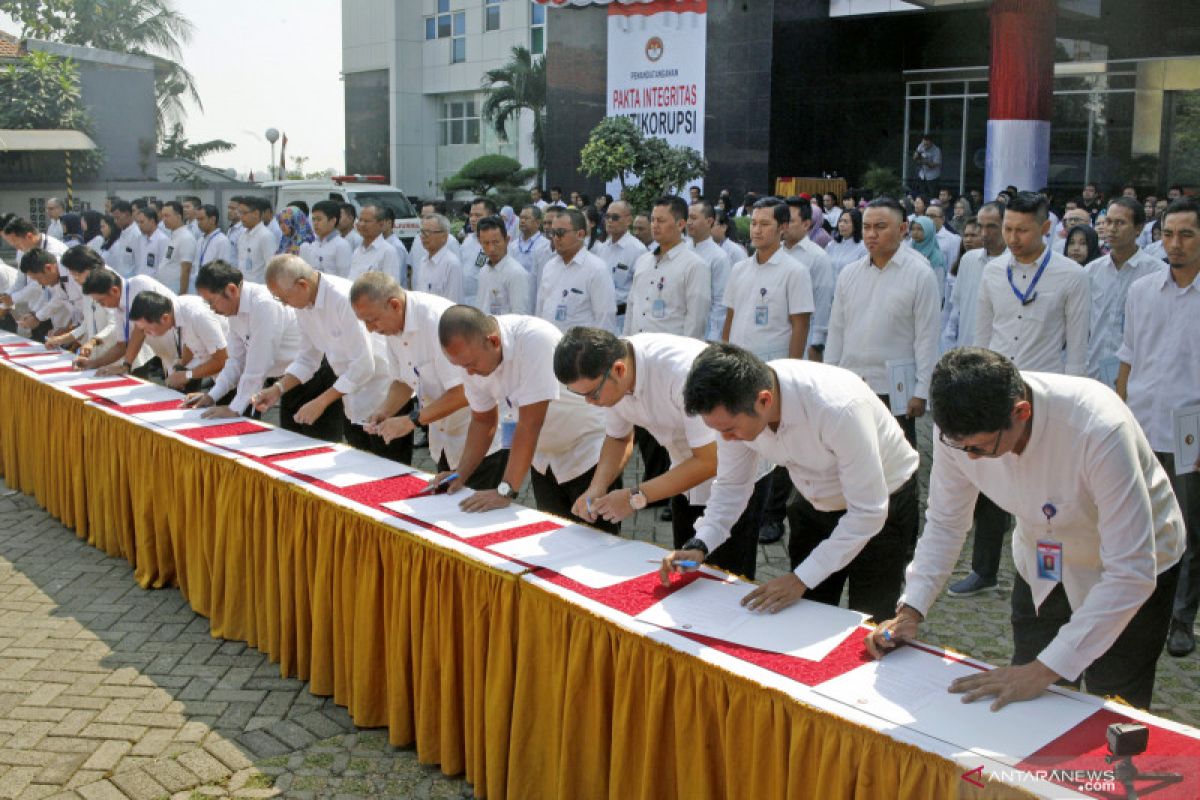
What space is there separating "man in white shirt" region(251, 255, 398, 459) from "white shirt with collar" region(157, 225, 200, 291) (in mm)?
5946

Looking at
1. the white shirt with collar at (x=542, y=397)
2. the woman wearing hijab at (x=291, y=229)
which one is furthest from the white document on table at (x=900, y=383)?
the woman wearing hijab at (x=291, y=229)

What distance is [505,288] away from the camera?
287 inches

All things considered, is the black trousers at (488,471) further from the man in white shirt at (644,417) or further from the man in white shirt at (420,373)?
the man in white shirt at (644,417)

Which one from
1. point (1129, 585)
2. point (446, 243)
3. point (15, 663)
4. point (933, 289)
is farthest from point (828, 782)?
point (446, 243)

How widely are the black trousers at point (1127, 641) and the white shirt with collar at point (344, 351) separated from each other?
318 centimetres

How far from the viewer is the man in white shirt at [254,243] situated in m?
9.77

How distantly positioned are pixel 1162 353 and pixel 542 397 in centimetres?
232

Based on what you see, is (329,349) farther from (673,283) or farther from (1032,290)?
(1032,290)

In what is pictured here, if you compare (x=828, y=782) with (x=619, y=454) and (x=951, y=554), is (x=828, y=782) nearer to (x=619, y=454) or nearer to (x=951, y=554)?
(x=951, y=554)


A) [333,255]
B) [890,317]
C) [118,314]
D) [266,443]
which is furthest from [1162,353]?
[333,255]

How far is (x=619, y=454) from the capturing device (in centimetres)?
360

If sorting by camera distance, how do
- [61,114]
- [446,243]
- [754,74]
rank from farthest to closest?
[61,114], [754,74], [446,243]

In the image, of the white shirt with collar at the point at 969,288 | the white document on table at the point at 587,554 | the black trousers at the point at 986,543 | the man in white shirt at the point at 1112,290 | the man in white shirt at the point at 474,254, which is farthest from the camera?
the man in white shirt at the point at 474,254

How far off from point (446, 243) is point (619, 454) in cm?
479
